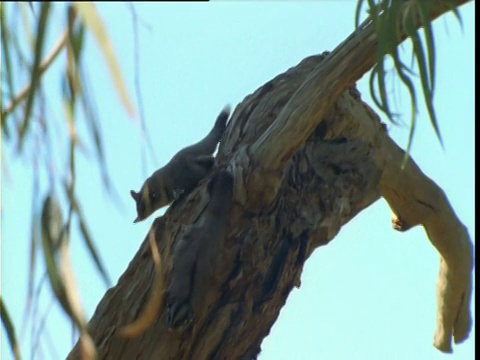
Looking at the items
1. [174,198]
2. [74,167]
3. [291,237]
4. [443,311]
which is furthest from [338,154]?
[74,167]

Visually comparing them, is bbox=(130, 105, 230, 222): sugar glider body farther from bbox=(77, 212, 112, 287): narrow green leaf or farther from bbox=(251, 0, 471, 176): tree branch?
bbox=(77, 212, 112, 287): narrow green leaf

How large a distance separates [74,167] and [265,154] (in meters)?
1.26

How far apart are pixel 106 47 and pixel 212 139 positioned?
5.82 ft

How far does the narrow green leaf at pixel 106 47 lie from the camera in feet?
3.18

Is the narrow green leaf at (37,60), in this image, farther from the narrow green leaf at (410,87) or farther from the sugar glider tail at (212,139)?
the sugar glider tail at (212,139)

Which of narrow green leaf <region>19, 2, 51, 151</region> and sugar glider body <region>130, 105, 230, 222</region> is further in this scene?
sugar glider body <region>130, 105, 230, 222</region>

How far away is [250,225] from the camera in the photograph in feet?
8.00

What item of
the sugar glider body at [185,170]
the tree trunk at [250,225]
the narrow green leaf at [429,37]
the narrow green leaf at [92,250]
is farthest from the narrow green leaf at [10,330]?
the sugar glider body at [185,170]

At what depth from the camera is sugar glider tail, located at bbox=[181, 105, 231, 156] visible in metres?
2.69

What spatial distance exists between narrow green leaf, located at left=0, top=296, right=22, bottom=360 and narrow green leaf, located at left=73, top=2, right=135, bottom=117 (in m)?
0.35

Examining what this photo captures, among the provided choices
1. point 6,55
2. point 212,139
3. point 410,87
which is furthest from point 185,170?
point 6,55

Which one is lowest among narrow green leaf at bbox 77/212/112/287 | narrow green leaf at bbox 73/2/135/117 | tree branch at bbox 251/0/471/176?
narrow green leaf at bbox 77/212/112/287

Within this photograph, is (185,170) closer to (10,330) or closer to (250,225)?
(250,225)

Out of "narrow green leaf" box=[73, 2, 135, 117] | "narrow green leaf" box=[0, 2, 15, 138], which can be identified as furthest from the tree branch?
"narrow green leaf" box=[73, 2, 135, 117]
